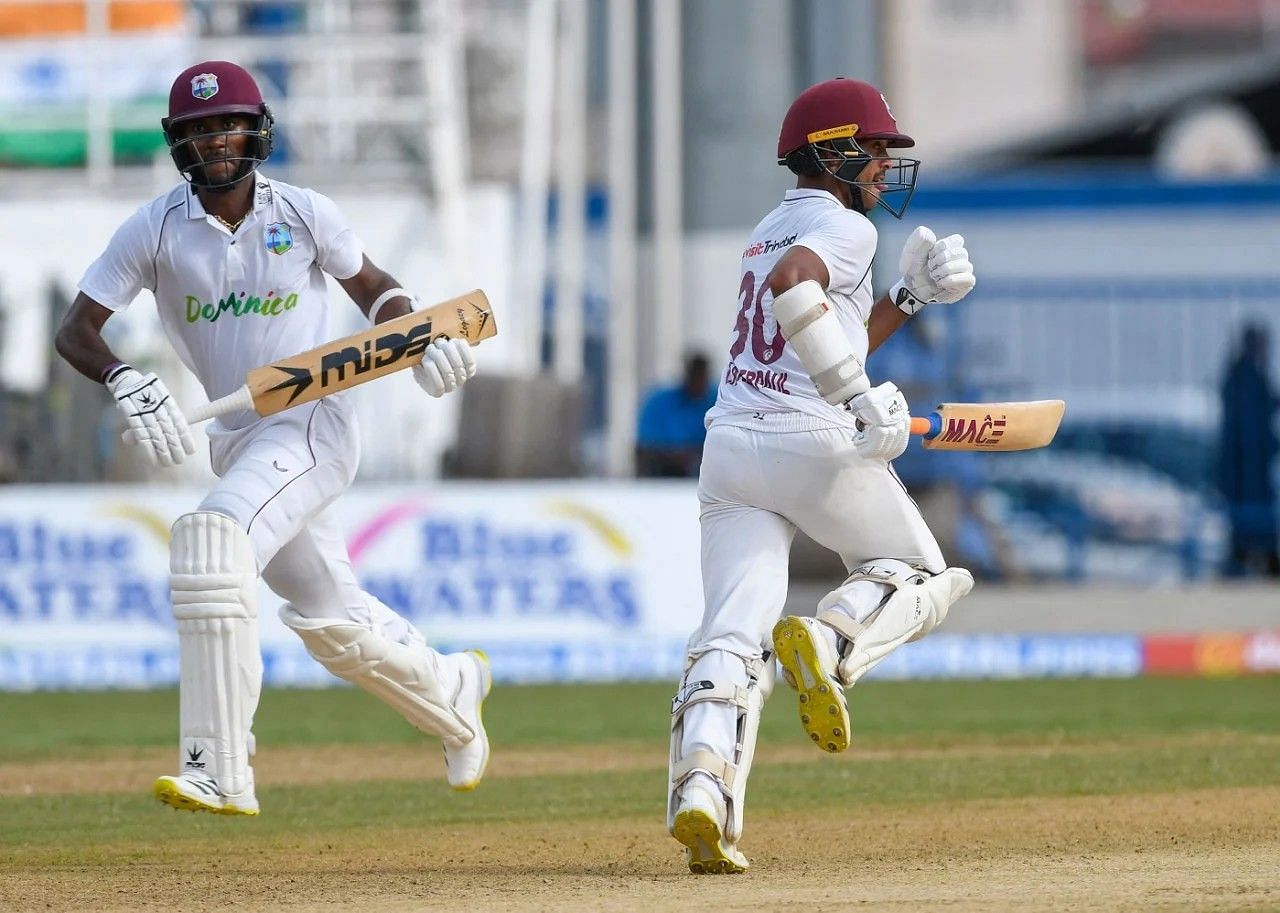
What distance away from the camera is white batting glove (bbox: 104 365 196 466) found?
245 inches

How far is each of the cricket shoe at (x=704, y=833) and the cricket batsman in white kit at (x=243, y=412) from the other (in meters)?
1.20

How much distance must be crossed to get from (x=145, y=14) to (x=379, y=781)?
422 inches

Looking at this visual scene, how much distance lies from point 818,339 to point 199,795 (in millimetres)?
1990

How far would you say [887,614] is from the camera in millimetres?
6066

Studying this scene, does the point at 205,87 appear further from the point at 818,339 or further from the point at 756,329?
the point at 818,339

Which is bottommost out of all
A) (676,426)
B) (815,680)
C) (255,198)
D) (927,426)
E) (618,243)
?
(676,426)

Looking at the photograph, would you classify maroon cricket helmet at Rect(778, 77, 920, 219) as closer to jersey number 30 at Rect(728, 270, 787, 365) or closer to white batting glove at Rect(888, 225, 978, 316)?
white batting glove at Rect(888, 225, 978, 316)

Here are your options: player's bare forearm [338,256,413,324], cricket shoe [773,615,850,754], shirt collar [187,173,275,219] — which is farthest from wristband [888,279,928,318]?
shirt collar [187,173,275,219]

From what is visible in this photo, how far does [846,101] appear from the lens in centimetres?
618

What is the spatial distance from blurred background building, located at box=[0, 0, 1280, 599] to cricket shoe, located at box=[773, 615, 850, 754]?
8.44m

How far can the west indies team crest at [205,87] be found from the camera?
6.44m

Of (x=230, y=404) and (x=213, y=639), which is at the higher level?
(x=230, y=404)

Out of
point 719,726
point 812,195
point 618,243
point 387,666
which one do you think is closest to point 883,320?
point 812,195

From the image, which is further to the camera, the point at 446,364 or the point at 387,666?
the point at 387,666
